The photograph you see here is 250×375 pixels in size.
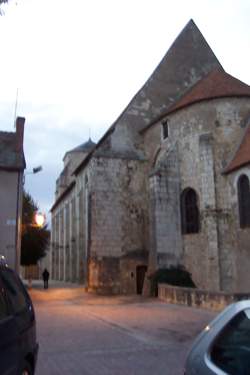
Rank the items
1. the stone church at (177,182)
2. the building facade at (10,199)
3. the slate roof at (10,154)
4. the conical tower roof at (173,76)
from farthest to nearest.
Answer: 1. the conical tower roof at (173,76)
2. the stone church at (177,182)
3. the slate roof at (10,154)
4. the building facade at (10,199)

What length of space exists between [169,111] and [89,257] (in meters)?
9.66

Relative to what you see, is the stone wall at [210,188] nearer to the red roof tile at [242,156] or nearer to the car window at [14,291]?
the red roof tile at [242,156]

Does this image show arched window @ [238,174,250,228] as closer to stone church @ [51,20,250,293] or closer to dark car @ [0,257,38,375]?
stone church @ [51,20,250,293]

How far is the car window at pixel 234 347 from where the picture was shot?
8.06ft

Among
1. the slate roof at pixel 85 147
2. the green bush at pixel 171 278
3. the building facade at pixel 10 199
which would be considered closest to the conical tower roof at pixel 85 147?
the slate roof at pixel 85 147

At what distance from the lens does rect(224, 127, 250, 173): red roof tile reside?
2045cm

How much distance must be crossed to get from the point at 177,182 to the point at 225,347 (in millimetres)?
21457

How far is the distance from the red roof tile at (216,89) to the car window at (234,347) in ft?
69.9

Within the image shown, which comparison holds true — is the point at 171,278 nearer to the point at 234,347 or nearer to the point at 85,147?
the point at 234,347

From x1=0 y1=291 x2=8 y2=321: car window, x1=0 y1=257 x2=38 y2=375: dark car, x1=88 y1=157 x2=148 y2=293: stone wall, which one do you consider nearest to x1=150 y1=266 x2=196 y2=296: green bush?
x1=88 y1=157 x2=148 y2=293: stone wall

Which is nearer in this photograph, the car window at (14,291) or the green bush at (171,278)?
the car window at (14,291)

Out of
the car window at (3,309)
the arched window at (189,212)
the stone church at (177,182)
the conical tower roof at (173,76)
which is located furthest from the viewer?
the conical tower roof at (173,76)

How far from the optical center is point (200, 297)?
15.7 m

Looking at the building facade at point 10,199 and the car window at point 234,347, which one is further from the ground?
the building facade at point 10,199
